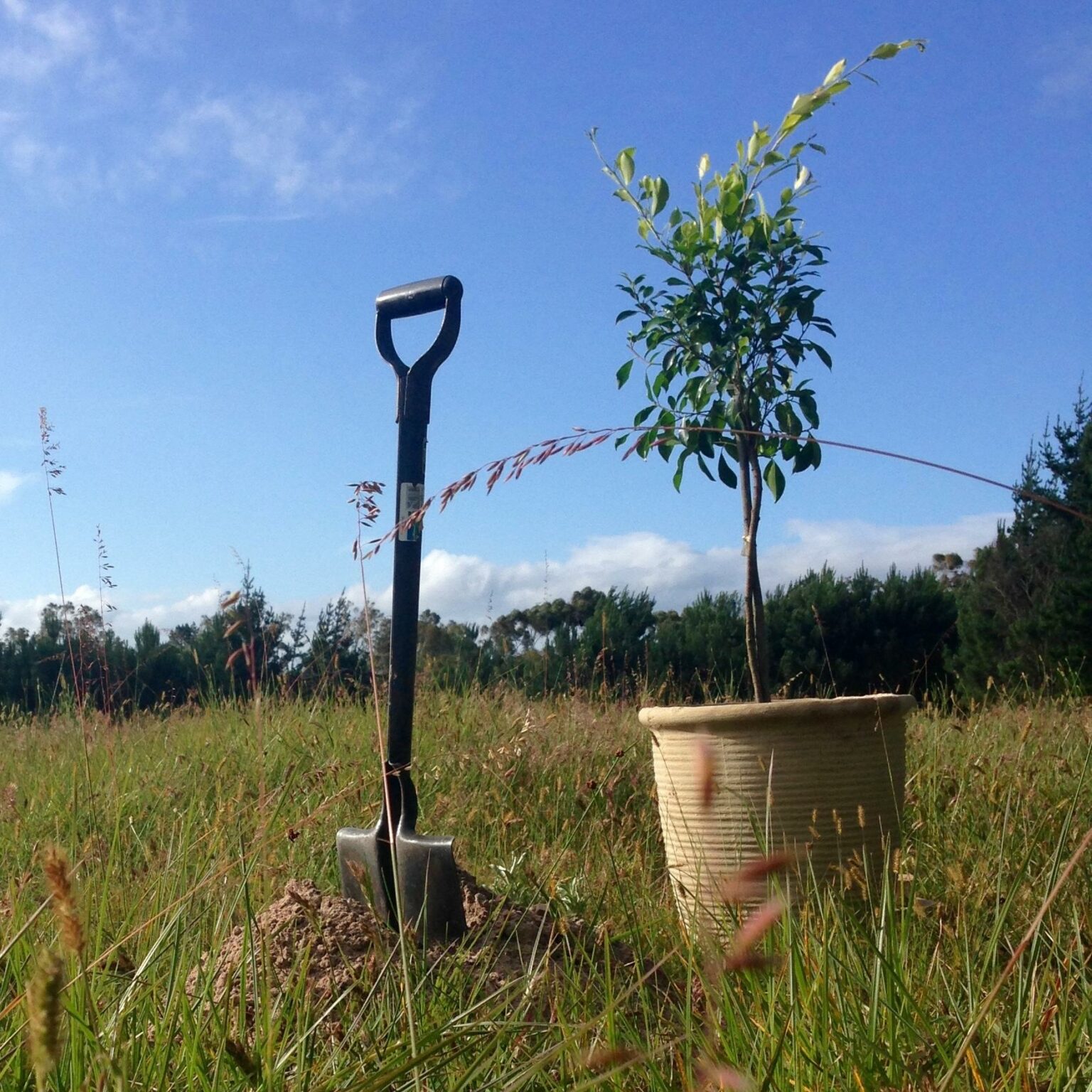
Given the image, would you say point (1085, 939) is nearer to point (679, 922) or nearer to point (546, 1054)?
point (679, 922)

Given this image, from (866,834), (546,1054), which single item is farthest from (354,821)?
(546,1054)

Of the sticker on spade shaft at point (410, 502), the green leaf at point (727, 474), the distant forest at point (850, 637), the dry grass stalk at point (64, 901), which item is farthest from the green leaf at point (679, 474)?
the distant forest at point (850, 637)

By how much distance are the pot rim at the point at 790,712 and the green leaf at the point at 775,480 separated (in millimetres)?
738

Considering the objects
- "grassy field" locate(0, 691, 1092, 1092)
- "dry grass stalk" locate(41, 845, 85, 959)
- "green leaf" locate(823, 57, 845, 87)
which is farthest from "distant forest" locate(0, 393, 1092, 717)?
"dry grass stalk" locate(41, 845, 85, 959)

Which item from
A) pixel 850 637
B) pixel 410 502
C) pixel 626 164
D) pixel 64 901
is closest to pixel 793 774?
pixel 410 502

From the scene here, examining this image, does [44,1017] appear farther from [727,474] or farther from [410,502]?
[727,474]

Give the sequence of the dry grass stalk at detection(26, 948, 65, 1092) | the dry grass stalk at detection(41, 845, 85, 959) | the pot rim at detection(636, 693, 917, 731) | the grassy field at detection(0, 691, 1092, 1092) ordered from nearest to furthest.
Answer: the dry grass stalk at detection(26, 948, 65, 1092) → the dry grass stalk at detection(41, 845, 85, 959) → the grassy field at detection(0, 691, 1092, 1092) → the pot rim at detection(636, 693, 917, 731)

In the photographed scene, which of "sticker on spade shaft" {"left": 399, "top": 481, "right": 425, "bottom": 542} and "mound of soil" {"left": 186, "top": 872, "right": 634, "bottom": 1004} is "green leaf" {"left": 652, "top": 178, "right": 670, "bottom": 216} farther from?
"mound of soil" {"left": 186, "top": 872, "right": 634, "bottom": 1004}

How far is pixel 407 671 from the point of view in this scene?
250cm

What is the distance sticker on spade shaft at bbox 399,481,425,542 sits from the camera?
245 centimetres

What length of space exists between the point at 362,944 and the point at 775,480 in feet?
6.80

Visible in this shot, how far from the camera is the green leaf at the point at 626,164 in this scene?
3.70 meters

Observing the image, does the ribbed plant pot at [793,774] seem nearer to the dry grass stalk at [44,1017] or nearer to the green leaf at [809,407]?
the green leaf at [809,407]

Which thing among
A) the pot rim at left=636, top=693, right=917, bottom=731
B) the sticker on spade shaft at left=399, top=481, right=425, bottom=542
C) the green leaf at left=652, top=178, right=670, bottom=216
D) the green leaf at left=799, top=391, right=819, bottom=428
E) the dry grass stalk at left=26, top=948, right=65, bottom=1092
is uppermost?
the green leaf at left=652, top=178, right=670, bottom=216
